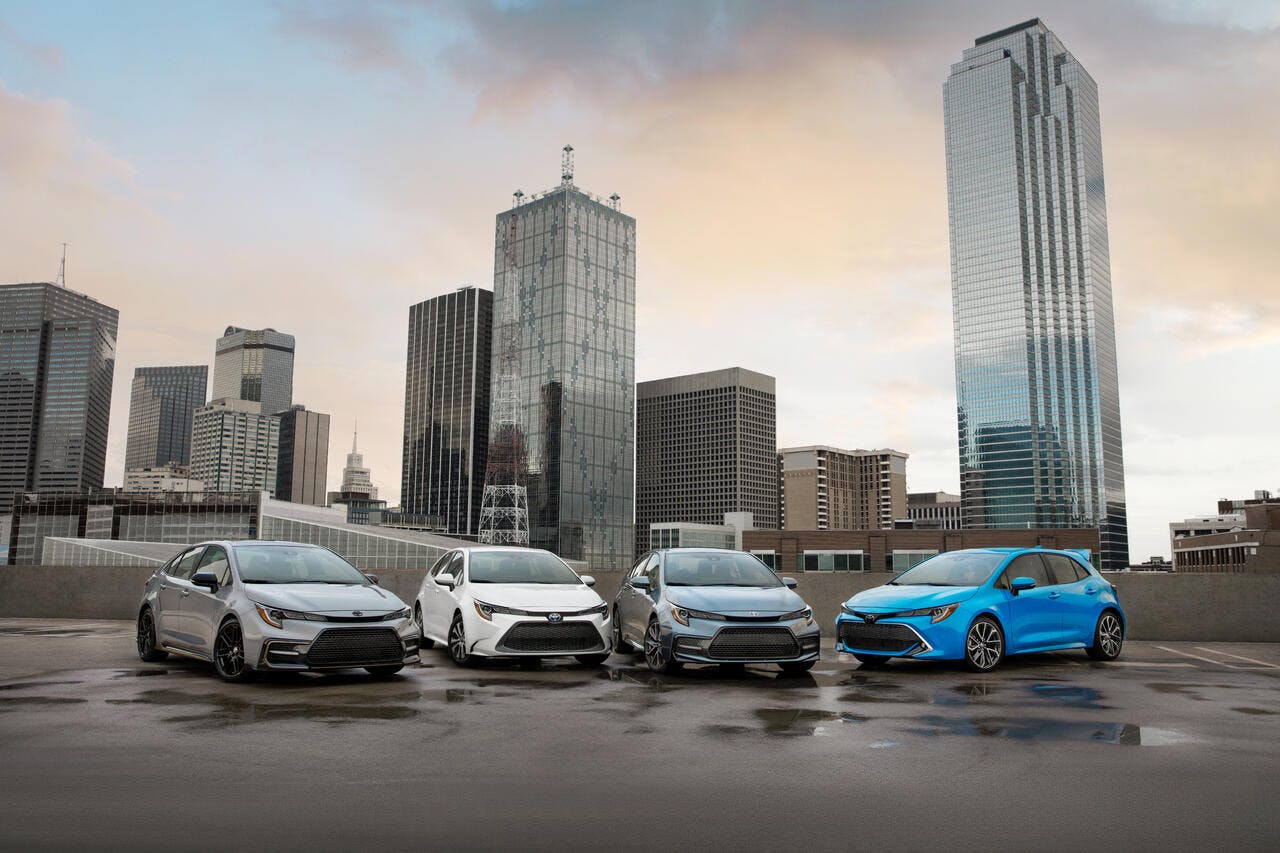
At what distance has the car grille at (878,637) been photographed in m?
12.2

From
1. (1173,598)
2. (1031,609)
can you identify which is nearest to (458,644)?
(1031,609)

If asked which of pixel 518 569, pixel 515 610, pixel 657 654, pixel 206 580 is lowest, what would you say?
pixel 657 654

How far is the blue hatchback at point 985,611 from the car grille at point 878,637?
12mm

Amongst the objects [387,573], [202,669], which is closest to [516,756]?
[202,669]

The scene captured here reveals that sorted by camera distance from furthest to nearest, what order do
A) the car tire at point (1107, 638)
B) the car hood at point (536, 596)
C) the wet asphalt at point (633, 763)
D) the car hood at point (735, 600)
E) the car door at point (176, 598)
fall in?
the car tire at point (1107, 638) → the car hood at point (536, 596) → the car door at point (176, 598) → the car hood at point (735, 600) → the wet asphalt at point (633, 763)

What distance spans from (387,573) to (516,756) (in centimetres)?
1554

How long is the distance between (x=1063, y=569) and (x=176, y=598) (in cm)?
1133

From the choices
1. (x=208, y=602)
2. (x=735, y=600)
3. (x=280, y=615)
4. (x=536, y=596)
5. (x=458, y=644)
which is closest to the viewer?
(x=280, y=615)

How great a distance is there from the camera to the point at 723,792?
5.81 metres

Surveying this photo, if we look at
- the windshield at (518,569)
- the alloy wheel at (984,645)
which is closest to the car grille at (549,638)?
the windshield at (518,569)

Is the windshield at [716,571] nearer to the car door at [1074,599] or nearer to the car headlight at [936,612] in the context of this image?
the car headlight at [936,612]

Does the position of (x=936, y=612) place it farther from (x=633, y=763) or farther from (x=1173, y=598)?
(x=1173, y=598)

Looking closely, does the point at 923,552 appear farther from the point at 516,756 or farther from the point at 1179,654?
the point at 516,756

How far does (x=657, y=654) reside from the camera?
476 inches
